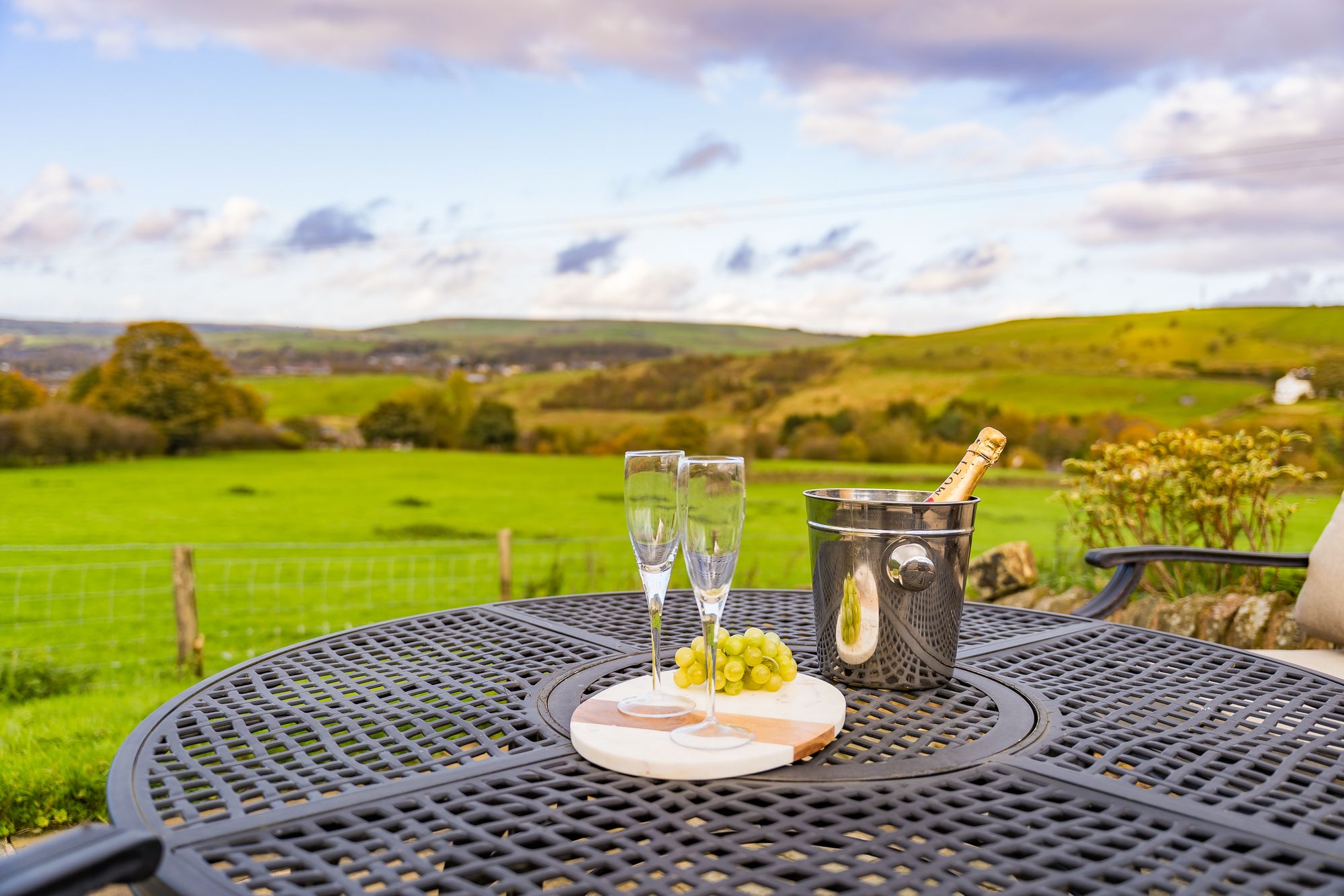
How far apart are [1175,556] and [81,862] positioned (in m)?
2.19

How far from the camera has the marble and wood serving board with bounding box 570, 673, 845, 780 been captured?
0.89m

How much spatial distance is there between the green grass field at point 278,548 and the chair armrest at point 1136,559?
1199 millimetres

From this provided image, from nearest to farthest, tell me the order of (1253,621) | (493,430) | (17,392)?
(1253,621)
(17,392)
(493,430)

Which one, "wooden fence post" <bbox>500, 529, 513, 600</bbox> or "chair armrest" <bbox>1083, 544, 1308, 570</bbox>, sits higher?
"chair armrest" <bbox>1083, 544, 1308, 570</bbox>

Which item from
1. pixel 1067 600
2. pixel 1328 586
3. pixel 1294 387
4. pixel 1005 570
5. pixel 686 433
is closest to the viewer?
pixel 1328 586

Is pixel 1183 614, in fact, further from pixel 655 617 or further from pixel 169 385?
pixel 169 385

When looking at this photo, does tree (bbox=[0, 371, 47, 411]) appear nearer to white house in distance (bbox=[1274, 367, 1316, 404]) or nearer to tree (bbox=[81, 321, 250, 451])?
tree (bbox=[81, 321, 250, 451])

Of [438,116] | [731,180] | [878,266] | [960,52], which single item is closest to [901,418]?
[878,266]

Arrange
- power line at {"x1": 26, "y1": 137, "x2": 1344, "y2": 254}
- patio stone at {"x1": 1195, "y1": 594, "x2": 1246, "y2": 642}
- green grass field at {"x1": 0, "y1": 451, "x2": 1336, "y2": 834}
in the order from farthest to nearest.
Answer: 1. power line at {"x1": 26, "y1": 137, "x2": 1344, "y2": 254}
2. green grass field at {"x1": 0, "y1": 451, "x2": 1336, "y2": 834}
3. patio stone at {"x1": 1195, "y1": 594, "x2": 1246, "y2": 642}

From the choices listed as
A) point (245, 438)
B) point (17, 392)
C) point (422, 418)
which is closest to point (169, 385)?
point (245, 438)

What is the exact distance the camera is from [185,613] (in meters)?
4.59

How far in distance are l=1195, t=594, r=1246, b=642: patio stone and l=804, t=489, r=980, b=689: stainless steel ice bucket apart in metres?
3.09

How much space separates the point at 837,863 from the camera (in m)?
0.71

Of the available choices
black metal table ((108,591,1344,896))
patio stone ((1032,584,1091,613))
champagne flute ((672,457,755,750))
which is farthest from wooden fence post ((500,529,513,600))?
champagne flute ((672,457,755,750))
